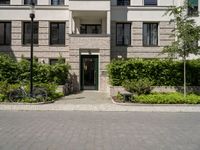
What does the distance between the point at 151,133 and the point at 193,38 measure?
34.5 feet

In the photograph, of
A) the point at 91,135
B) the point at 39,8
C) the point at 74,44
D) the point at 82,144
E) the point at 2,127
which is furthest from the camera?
the point at 39,8

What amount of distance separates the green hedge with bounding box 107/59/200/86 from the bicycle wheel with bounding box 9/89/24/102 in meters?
6.26

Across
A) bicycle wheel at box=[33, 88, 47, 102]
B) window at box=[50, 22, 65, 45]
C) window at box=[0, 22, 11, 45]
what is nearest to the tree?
bicycle wheel at box=[33, 88, 47, 102]

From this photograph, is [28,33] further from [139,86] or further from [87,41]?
[139,86]

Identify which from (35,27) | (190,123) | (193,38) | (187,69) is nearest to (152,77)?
(187,69)

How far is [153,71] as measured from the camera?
75.7 ft

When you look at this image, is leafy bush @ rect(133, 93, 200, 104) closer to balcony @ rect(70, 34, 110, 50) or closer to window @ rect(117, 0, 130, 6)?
balcony @ rect(70, 34, 110, 50)

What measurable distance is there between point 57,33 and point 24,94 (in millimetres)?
10985

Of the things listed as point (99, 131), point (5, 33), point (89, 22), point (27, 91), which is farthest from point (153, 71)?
point (5, 33)

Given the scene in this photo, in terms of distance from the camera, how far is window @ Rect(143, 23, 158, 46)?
2975cm

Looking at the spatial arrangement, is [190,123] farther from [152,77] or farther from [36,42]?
[36,42]

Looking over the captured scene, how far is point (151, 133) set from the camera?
1088 centimetres

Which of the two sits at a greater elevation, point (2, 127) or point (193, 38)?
point (193, 38)

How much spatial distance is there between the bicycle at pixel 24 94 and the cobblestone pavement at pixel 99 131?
3.38 meters
